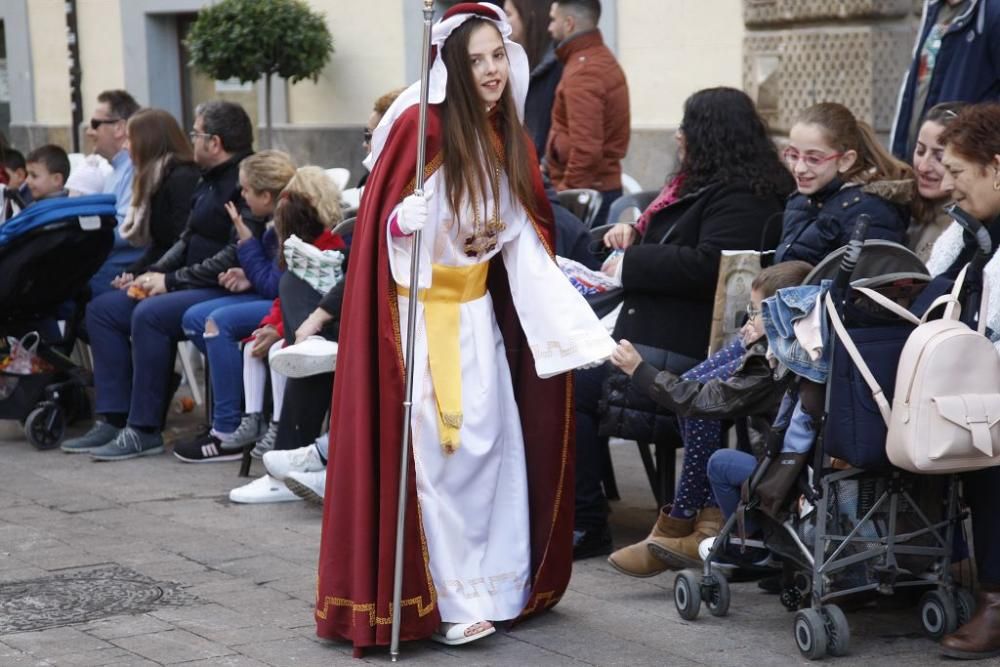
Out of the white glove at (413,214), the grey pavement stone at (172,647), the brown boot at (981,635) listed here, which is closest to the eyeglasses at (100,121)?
the grey pavement stone at (172,647)

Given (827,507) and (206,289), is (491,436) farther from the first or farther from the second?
(206,289)

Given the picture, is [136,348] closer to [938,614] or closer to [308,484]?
[308,484]

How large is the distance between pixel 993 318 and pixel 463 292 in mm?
1614

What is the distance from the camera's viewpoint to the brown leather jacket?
28.8 feet

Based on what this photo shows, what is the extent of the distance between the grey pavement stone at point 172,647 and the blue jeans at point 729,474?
1.63 meters

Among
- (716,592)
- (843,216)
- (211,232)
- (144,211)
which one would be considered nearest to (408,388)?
(716,592)

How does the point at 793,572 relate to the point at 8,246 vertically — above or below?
below

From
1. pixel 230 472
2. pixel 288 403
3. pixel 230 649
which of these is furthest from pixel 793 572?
pixel 230 472

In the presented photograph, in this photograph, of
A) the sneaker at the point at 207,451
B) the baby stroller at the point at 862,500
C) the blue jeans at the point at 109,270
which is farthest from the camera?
the blue jeans at the point at 109,270

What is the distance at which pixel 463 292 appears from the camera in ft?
17.8

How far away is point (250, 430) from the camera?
822 cm

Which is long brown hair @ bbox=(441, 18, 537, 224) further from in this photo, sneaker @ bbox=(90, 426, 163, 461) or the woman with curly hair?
sneaker @ bbox=(90, 426, 163, 461)

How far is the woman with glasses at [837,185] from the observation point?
5.80 m

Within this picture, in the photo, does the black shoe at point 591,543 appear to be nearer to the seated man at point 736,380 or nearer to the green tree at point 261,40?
the seated man at point 736,380
